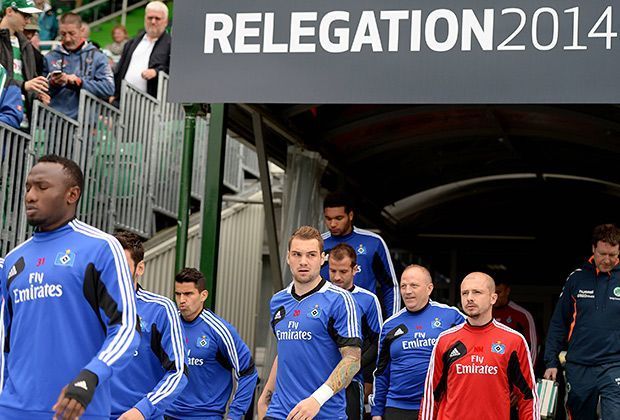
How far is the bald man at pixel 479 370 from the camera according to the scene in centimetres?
852

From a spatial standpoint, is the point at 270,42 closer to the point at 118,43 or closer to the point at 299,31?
the point at 299,31

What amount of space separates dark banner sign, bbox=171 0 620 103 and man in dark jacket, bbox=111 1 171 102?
4106mm

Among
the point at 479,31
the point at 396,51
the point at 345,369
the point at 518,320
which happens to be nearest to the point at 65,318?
the point at 345,369

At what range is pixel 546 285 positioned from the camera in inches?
742

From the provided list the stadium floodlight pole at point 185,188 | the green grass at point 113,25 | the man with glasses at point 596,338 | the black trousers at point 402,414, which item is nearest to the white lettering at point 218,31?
the stadium floodlight pole at point 185,188

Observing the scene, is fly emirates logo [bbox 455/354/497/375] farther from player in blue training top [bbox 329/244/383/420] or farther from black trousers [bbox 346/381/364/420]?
player in blue training top [bbox 329/244/383/420]

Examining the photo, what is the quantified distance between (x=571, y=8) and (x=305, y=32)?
2.07 meters

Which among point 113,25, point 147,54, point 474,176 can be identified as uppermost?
point 113,25

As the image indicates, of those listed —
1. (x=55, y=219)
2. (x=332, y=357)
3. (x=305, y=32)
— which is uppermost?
(x=305, y=32)

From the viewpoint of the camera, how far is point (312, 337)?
7844 millimetres

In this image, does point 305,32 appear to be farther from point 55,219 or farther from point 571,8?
point 55,219

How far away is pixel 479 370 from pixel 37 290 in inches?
163

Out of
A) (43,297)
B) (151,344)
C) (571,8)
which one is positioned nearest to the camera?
(43,297)

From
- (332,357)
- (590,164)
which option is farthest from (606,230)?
(590,164)
